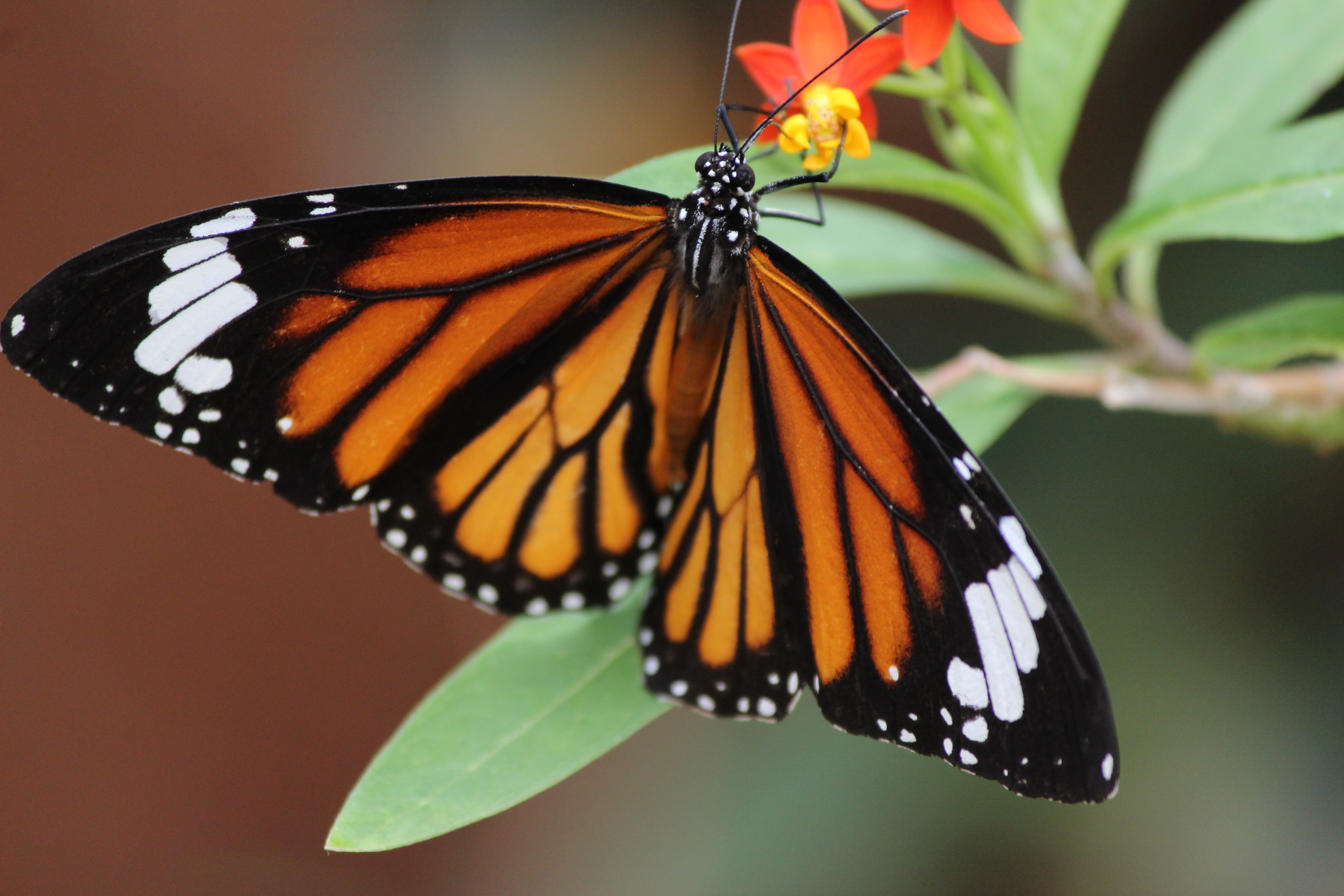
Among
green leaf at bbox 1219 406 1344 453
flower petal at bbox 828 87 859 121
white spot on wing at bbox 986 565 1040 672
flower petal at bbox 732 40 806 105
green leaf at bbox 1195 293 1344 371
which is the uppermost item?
green leaf at bbox 1195 293 1344 371

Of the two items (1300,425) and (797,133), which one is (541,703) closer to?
(797,133)

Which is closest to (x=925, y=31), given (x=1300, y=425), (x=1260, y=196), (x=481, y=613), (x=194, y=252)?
(x=1260, y=196)

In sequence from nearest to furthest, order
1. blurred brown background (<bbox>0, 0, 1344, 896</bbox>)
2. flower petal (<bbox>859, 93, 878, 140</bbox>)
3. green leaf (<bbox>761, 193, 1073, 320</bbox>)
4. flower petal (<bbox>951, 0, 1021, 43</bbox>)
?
flower petal (<bbox>951, 0, 1021, 43</bbox>), flower petal (<bbox>859, 93, 878, 140</bbox>), green leaf (<bbox>761, 193, 1073, 320</bbox>), blurred brown background (<bbox>0, 0, 1344, 896</bbox>)

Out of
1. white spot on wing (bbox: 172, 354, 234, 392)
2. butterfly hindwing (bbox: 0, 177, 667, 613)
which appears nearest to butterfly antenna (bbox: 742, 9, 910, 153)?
butterfly hindwing (bbox: 0, 177, 667, 613)

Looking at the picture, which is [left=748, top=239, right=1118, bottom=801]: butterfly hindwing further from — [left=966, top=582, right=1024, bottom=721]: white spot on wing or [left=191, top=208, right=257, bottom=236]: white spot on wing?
[left=191, top=208, right=257, bottom=236]: white spot on wing

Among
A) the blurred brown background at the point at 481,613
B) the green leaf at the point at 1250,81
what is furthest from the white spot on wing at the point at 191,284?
the blurred brown background at the point at 481,613
